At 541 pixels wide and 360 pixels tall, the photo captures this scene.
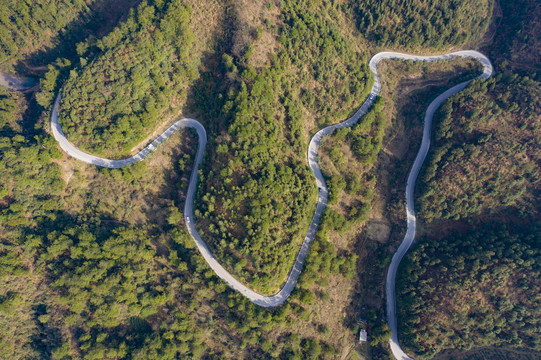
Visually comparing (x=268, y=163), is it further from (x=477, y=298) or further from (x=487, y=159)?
(x=477, y=298)

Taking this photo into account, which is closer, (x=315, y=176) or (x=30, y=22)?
(x=30, y=22)

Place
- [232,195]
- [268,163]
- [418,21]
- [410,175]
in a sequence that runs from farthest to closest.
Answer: [418,21] → [410,175] → [268,163] → [232,195]

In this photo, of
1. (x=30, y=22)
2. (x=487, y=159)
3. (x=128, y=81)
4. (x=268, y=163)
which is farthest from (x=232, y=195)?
(x=30, y=22)

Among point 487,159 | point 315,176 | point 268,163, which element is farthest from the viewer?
point 315,176

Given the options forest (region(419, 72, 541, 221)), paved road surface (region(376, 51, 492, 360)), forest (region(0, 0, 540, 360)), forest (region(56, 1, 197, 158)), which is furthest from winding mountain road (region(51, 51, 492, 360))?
forest (region(419, 72, 541, 221))

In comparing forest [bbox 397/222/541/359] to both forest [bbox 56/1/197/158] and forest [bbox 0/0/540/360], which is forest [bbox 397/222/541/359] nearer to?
forest [bbox 0/0/540/360]

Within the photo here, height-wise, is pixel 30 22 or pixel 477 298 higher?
pixel 30 22

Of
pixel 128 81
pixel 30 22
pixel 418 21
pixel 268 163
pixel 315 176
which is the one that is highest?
pixel 30 22
